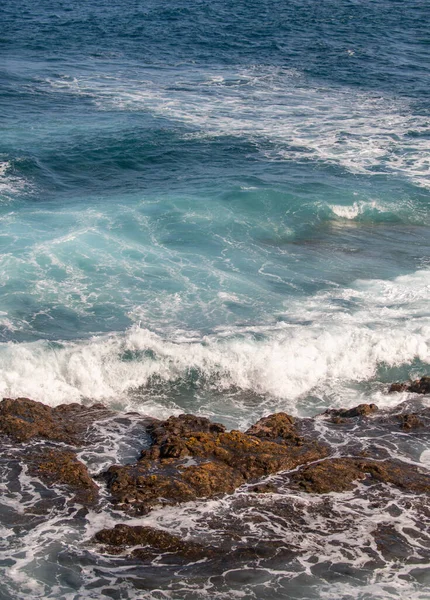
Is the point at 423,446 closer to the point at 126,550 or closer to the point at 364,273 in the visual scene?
the point at 126,550

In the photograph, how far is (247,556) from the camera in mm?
14250

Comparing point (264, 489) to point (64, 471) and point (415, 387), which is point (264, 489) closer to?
point (64, 471)

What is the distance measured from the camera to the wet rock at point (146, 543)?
1430 cm

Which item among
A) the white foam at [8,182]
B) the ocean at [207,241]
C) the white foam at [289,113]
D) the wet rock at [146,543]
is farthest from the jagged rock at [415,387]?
the white foam at [8,182]

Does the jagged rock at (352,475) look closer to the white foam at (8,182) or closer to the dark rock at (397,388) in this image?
the dark rock at (397,388)

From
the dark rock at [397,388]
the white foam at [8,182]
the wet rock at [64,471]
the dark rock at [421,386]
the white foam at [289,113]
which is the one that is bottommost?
the dark rock at [397,388]

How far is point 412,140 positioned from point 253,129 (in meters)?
8.62

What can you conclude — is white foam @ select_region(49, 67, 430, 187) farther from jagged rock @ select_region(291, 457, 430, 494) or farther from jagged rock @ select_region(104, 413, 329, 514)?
jagged rock @ select_region(291, 457, 430, 494)

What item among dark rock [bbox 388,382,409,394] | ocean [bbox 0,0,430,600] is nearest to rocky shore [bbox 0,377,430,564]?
ocean [bbox 0,0,430,600]

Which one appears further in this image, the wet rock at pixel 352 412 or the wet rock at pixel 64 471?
the wet rock at pixel 352 412

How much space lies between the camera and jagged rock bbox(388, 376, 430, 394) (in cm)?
2097

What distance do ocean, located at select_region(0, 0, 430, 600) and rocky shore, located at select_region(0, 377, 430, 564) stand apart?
0.66 meters

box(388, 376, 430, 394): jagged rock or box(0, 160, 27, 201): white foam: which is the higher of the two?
box(0, 160, 27, 201): white foam

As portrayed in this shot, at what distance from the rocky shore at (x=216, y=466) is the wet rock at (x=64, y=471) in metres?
0.02
